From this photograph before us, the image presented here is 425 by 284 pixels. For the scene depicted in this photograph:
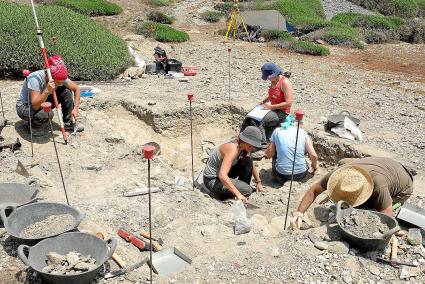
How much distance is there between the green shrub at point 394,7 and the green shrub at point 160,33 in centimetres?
1320

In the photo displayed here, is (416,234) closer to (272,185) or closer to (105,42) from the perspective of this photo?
(272,185)

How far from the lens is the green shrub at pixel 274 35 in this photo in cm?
1717

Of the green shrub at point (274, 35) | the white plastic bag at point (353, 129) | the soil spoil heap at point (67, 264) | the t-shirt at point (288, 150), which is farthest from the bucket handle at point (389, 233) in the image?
the green shrub at point (274, 35)

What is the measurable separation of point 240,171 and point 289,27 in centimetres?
1428

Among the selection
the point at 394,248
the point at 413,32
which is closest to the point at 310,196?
the point at 394,248

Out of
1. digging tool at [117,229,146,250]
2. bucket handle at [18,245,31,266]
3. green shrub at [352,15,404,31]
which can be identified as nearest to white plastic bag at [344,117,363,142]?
digging tool at [117,229,146,250]

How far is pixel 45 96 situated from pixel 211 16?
16.1 meters

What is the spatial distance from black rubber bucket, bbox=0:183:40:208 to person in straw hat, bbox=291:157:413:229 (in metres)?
2.85

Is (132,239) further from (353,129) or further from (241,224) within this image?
(353,129)

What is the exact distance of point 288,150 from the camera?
20.4ft

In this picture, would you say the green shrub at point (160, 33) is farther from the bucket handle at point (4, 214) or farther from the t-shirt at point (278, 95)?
the bucket handle at point (4, 214)

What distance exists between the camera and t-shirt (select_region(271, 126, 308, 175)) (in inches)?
245

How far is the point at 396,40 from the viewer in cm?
1912

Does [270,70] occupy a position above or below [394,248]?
above
